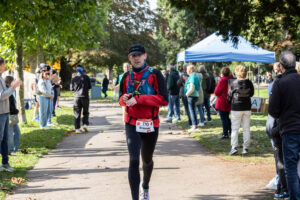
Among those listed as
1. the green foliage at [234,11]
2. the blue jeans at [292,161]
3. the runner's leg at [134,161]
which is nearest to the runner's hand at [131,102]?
the runner's leg at [134,161]

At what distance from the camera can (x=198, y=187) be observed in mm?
5703

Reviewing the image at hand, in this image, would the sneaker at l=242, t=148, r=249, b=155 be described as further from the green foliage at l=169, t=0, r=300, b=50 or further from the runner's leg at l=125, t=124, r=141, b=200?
the runner's leg at l=125, t=124, r=141, b=200

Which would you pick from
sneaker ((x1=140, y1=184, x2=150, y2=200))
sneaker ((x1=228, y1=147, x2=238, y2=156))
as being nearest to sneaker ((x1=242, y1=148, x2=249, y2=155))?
sneaker ((x1=228, y1=147, x2=238, y2=156))


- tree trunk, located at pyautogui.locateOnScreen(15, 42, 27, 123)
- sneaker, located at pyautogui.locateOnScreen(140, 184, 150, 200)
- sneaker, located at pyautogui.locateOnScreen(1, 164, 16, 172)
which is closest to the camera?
sneaker, located at pyautogui.locateOnScreen(140, 184, 150, 200)

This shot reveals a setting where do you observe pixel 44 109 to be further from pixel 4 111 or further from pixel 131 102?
pixel 131 102

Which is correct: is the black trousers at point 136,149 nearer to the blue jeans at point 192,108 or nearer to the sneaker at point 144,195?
the sneaker at point 144,195

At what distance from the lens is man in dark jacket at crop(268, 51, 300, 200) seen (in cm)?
446

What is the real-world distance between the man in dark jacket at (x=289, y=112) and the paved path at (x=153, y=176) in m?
0.79

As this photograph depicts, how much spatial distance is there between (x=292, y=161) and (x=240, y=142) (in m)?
5.31

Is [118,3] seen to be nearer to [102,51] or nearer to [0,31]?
[102,51]

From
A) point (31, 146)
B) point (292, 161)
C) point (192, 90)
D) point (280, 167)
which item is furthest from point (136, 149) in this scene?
point (192, 90)

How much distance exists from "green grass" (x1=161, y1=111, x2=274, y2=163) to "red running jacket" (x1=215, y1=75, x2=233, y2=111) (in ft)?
2.96

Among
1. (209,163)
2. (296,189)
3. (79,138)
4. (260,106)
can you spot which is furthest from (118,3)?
(296,189)

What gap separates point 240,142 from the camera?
32.1 ft
